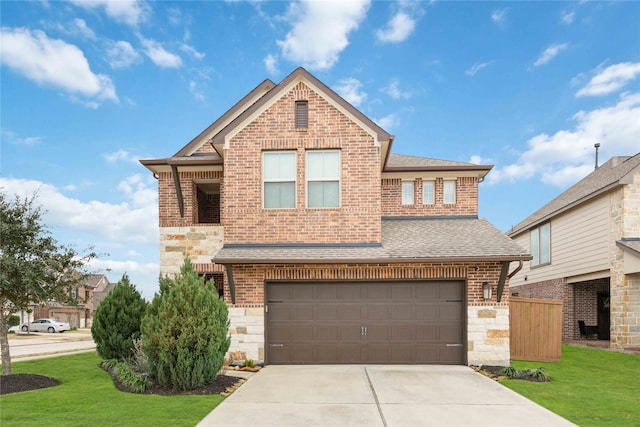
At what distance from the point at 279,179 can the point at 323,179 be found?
117 cm

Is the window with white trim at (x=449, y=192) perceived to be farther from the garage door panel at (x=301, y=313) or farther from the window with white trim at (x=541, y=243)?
the window with white trim at (x=541, y=243)

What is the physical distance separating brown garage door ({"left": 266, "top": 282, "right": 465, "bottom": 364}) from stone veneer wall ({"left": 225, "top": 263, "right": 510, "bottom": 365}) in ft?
0.84

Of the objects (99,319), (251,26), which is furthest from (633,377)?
(251,26)

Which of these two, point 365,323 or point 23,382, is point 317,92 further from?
point 23,382

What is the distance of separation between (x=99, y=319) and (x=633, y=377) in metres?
13.4

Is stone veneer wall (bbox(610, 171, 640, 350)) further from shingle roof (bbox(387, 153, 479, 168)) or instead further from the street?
the street

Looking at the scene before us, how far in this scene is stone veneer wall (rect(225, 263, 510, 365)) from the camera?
36.5 feet

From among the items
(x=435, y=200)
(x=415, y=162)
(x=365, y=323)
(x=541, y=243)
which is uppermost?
(x=415, y=162)

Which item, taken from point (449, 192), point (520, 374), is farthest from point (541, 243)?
point (520, 374)

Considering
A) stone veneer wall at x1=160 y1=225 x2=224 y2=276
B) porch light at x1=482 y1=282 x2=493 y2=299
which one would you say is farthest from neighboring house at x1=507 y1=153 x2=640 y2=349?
stone veneer wall at x1=160 y1=225 x2=224 y2=276

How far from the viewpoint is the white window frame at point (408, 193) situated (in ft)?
45.1

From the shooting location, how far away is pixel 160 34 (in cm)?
1441

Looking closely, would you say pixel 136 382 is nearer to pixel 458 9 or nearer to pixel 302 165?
pixel 302 165

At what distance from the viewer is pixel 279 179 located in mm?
11883
